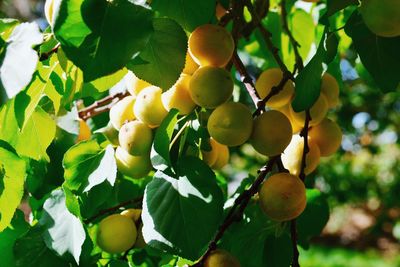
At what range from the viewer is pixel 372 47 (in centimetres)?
65

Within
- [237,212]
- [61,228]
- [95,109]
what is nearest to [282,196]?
[237,212]

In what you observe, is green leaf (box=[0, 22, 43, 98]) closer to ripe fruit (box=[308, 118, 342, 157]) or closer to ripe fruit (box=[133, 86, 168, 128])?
ripe fruit (box=[133, 86, 168, 128])

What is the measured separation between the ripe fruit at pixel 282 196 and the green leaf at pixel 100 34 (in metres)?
0.25

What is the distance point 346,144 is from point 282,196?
225 centimetres

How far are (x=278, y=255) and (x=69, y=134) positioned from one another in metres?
0.32

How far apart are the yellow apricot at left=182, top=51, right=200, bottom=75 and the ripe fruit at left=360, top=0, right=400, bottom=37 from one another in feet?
0.67

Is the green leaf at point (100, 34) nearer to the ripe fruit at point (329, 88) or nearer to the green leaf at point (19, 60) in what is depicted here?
the green leaf at point (19, 60)

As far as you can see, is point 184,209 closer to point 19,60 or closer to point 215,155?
point 215,155

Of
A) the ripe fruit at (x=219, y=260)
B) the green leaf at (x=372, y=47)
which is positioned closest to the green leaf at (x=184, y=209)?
the ripe fruit at (x=219, y=260)

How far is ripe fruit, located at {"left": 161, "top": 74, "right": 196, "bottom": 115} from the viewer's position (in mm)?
657

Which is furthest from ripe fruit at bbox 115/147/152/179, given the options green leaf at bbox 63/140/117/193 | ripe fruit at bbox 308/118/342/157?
ripe fruit at bbox 308/118/342/157

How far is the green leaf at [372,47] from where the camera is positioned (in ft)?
2.13

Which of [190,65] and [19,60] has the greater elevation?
[19,60]

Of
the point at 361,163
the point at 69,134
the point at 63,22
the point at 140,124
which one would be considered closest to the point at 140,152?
the point at 140,124
